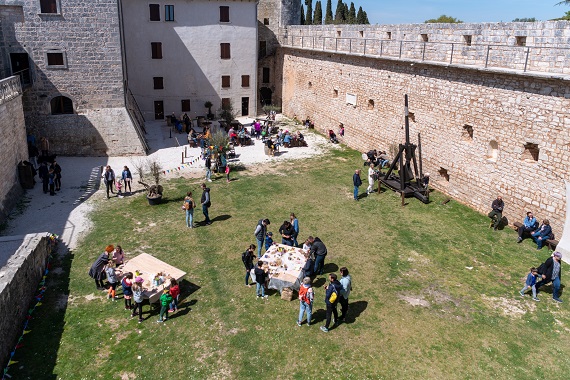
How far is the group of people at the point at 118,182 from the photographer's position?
16516 millimetres

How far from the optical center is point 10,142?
639 inches

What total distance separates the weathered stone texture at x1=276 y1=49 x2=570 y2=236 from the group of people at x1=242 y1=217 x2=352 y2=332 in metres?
6.72

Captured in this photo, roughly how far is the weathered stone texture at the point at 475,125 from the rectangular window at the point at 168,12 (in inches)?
430

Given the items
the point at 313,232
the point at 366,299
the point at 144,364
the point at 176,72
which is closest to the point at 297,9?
the point at 176,72

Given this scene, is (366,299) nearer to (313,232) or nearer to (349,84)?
(313,232)

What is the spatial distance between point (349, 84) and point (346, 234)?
11.1 m

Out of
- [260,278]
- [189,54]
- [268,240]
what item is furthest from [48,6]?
[260,278]

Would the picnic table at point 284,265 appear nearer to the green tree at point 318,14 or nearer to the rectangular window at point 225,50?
the rectangular window at point 225,50

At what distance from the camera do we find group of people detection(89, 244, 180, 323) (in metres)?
9.90

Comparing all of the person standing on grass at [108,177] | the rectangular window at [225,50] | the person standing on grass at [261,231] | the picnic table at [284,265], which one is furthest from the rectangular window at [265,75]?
the picnic table at [284,265]

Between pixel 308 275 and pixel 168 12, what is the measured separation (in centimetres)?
2181

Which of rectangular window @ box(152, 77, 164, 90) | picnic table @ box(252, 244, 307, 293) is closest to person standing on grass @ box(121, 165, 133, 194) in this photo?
picnic table @ box(252, 244, 307, 293)

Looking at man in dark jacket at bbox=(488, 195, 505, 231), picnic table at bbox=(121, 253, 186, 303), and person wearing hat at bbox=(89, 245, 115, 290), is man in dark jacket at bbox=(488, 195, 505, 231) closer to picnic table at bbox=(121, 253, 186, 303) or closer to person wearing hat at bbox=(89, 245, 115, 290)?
picnic table at bbox=(121, 253, 186, 303)

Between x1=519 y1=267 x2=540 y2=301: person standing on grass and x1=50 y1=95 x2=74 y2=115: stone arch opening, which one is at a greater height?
x1=50 y1=95 x2=74 y2=115: stone arch opening
